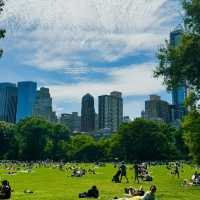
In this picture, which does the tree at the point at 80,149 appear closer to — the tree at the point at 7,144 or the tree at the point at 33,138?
the tree at the point at 33,138

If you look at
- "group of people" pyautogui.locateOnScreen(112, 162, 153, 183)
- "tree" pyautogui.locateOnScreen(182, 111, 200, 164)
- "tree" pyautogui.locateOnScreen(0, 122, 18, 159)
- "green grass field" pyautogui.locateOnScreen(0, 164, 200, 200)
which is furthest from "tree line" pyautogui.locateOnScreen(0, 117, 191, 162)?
"green grass field" pyautogui.locateOnScreen(0, 164, 200, 200)

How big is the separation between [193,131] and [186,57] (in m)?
17.5

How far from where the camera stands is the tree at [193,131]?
5107 cm

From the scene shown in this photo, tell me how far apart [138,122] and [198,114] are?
111368 millimetres

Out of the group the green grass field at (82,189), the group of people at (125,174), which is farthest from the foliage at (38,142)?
the green grass field at (82,189)

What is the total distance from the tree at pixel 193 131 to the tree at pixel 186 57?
25.1 feet

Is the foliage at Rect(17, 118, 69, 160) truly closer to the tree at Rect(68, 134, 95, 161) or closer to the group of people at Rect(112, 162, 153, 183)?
the tree at Rect(68, 134, 95, 161)

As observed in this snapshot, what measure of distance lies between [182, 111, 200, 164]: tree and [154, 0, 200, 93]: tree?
25.1ft

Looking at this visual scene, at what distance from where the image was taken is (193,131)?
5566 cm

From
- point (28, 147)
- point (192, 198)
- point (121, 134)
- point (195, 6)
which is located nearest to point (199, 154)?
point (195, 6)

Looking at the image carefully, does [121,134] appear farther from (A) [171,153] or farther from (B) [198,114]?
(B) [198,114]

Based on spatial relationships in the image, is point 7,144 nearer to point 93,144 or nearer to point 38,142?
point 38,142

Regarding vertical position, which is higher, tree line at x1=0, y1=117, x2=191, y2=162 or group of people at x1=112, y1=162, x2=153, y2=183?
tree line at x1=0, y1=117, x2=191, y2=162

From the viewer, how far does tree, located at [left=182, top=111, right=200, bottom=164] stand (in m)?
51.1
